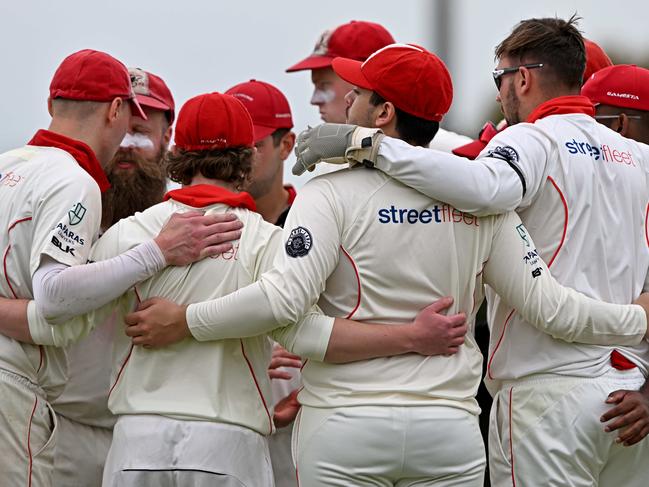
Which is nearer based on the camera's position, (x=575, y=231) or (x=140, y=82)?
(x=575, y=231)

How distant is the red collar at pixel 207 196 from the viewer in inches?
181

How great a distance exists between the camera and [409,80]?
4.39 m

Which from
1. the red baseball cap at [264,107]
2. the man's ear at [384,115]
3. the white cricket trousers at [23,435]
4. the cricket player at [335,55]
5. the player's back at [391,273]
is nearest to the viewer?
the player's back at [391,273]

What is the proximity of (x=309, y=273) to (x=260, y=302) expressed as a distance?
0.21 m

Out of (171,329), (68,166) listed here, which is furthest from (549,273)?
(68,166)

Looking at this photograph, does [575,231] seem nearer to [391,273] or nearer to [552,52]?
[552,52]

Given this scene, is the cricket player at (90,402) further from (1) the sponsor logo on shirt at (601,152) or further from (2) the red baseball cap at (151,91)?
(1) the sponsor logo on shirt at (601,152)

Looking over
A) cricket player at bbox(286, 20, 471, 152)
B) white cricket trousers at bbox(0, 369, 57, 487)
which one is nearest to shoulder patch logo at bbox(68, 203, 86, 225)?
white cricket trousers at bbox(0, 369, 57, 487)

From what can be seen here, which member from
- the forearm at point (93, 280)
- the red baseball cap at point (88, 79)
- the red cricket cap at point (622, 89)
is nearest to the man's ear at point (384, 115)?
the forearm at point (93, 280)

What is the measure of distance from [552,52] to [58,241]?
2.20 m

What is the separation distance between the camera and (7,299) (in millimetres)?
4707

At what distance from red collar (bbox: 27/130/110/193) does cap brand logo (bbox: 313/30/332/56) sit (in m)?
2.74

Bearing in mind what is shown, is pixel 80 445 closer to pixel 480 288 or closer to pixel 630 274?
pixel 480 288

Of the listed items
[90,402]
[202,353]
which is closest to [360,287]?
[202,353]
